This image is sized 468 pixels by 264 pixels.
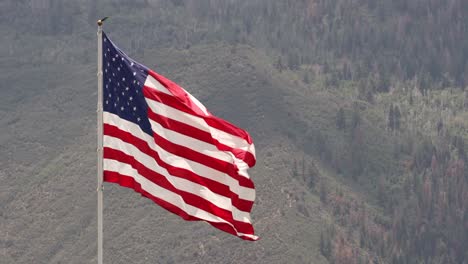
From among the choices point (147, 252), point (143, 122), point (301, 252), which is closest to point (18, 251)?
point (147, 252)

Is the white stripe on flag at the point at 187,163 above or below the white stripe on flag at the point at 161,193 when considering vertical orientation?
above

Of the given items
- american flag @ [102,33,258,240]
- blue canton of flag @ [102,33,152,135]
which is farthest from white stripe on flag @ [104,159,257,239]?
blue canton of flag @ [102,33,152,135]

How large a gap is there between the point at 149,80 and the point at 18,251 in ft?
498

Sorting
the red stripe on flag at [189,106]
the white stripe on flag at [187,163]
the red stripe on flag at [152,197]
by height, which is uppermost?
the red stripe on flag at [189,106]

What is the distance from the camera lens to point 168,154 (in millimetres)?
46844

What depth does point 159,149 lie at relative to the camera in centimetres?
4684

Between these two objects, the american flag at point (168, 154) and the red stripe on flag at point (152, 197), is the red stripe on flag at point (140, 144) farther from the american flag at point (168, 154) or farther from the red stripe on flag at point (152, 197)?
the red stripe on flag at point (152, 197)

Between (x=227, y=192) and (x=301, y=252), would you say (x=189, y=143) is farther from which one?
(x=301, y=252)

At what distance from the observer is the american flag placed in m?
46.8

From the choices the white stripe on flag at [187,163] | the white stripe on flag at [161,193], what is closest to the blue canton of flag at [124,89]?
the white stripe on flag at [187,163]

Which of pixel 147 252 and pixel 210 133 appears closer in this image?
pixel 210 133

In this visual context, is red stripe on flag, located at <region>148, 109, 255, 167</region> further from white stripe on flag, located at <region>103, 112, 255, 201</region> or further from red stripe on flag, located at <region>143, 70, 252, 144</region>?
white stripe on flag, located at <region>103, 112, 255, 201</region>

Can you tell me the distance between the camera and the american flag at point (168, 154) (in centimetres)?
4681

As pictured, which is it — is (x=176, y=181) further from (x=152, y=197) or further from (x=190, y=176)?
(x=152, y=197)
